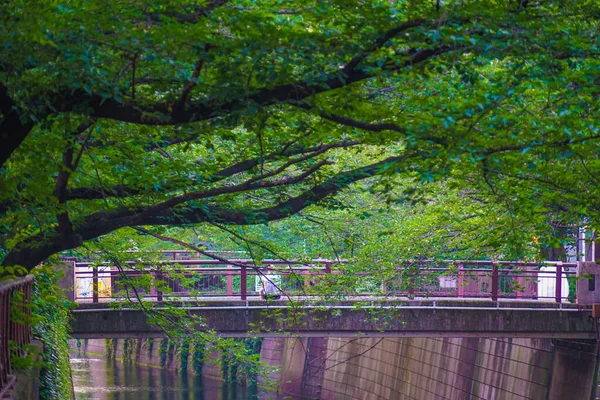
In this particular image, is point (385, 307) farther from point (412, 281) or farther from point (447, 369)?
point (447, 369)

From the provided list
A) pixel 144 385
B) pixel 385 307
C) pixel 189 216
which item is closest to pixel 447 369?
pixel 385 307

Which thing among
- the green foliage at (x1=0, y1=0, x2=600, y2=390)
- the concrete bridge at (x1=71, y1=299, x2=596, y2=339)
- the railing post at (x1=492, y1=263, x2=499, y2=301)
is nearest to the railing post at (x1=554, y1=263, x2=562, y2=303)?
the concrete bridge at (x1=71, y1=299, x2=596, y2=339)

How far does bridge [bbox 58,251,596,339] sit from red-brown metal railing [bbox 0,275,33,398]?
8242mm

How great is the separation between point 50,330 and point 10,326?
590 cm

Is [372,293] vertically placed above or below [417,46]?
below

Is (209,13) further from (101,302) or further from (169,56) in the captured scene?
(101,302)

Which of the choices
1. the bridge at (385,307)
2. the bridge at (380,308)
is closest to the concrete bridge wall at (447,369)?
the bridge at (385,307)

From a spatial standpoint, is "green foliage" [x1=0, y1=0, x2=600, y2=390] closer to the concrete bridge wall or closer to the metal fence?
the metal fence

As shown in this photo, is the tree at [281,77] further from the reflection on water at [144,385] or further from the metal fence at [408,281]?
the reflection on water at [144,385]

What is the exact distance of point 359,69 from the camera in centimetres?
698

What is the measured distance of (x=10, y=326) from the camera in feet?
25.1

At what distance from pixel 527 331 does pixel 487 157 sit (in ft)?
41.8

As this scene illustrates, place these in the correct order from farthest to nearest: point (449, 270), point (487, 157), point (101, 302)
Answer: point (101, 302)
point (449, 270)
point (487, 157)

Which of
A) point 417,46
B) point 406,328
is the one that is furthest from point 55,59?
point 406,328
